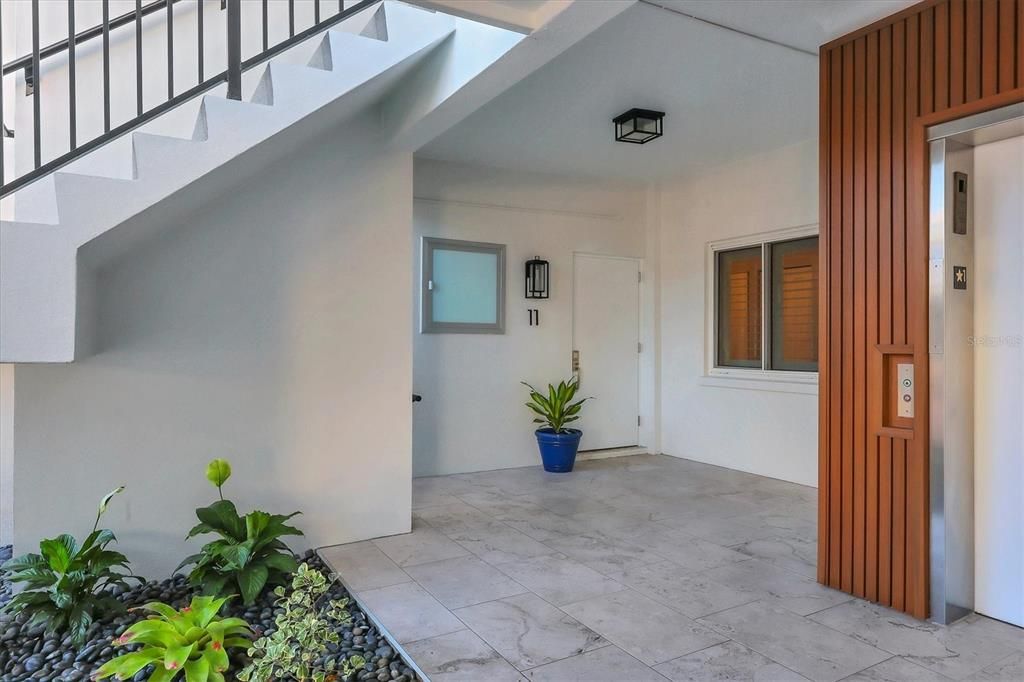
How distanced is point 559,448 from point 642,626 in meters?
2.79

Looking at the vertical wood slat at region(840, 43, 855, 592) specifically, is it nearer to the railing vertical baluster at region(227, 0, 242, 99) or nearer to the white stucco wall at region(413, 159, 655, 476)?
the railing vertical baluster at region(227, 0, 242, 99)

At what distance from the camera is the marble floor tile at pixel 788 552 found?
3.13 m

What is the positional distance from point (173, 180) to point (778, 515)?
3810 millimetres

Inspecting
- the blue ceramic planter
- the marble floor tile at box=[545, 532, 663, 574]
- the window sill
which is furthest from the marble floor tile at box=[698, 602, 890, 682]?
the blue ceramic planter

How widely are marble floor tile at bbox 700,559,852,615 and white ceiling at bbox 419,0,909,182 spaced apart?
2479mm

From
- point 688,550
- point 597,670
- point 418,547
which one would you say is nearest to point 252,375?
point 418,547

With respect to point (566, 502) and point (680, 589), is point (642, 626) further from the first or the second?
point (566, 502)

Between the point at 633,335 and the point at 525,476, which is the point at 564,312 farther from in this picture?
the point at 525,476

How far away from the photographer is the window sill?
4805mm

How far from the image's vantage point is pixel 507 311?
554cm

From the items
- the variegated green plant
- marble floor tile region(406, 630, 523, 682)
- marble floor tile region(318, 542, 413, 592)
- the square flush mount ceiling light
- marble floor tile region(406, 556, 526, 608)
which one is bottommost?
marble floor tile region(406, 630, 523, 682)

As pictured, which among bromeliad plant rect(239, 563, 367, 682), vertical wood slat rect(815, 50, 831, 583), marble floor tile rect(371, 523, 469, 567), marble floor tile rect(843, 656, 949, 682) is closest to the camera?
bromeliad plant rect(239, 563, 367, 682)

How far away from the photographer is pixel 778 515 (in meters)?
4.05

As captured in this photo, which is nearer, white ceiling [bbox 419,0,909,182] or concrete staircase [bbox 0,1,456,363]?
concrete staircase [bbox 0,1,456,363]
